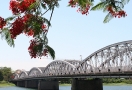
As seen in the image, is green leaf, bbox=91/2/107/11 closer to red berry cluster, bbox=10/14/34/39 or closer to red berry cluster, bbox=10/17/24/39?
red berry cluster, bbox=10/14/34/39

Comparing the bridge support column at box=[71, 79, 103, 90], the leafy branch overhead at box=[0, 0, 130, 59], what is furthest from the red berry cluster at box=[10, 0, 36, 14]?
the bridge support column at box=[71, 79, 103, 90]

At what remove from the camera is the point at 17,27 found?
480 cm

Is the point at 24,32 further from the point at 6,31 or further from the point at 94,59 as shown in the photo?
the point at 94,59

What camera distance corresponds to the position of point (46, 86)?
363 ft

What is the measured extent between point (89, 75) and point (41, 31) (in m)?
65.7

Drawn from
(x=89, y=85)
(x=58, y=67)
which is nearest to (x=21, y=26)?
(x=89, y=85)

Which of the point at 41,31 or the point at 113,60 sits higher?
the point at 113,60

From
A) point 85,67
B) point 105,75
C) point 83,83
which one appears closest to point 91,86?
point 83,83

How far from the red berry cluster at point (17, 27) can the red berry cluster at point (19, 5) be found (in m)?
0.18

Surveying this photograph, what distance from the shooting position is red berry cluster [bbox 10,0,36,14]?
4.66 meters

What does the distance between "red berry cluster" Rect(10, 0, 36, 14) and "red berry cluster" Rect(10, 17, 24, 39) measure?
180 mm

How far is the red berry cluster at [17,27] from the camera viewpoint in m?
4.77

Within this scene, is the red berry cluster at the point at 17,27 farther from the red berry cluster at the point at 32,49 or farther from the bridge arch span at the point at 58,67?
the bridge arch span at the point at 58,67

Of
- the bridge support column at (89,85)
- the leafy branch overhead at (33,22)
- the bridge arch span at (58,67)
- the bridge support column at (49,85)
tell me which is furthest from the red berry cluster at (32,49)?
the bridge support column at (49,85)
